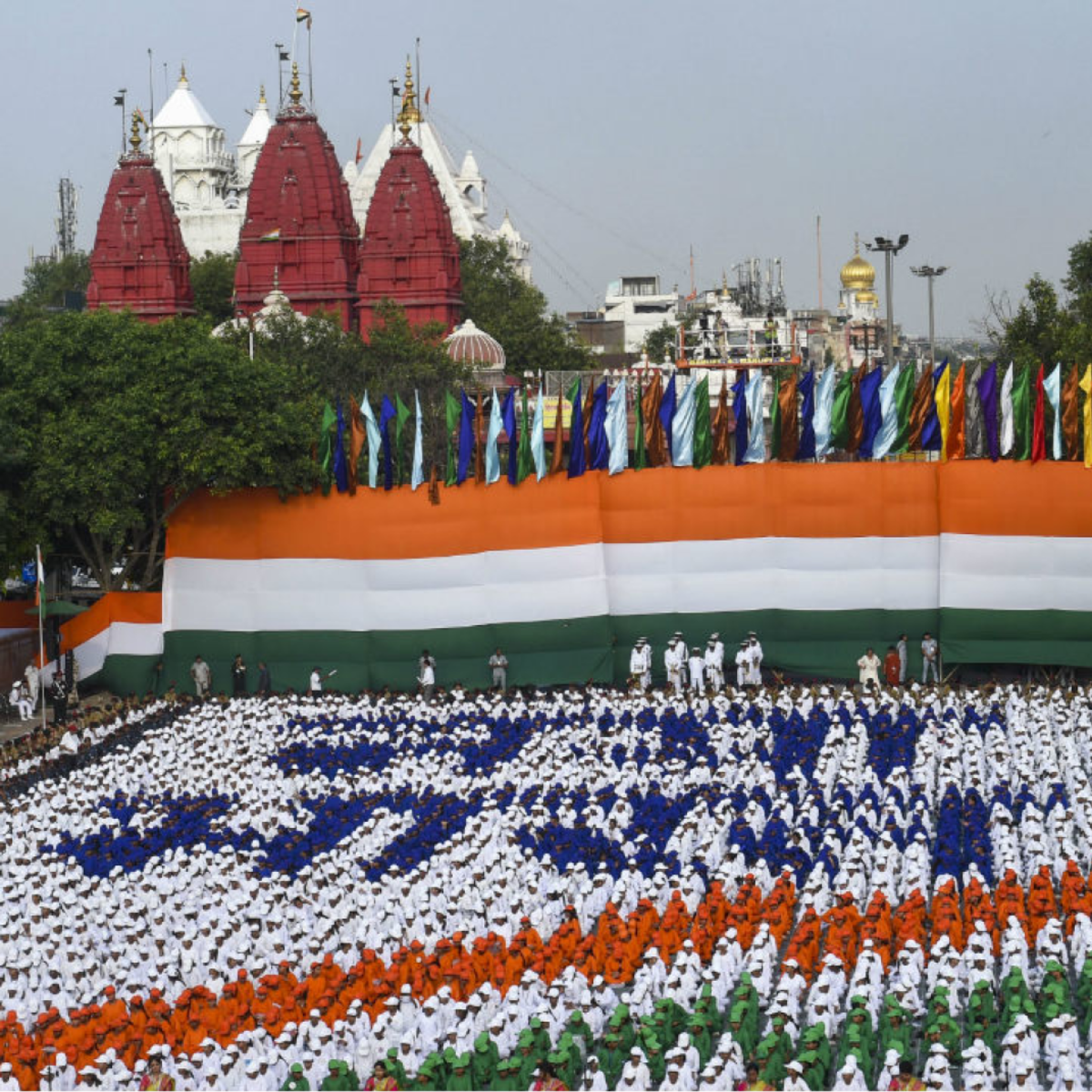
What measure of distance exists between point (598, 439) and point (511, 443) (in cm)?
145

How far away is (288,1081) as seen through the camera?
16750 millimetres

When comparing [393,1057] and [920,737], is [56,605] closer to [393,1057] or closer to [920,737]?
[920,737]

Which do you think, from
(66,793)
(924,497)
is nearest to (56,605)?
(66,793)

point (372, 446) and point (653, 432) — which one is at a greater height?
point (653, 432)

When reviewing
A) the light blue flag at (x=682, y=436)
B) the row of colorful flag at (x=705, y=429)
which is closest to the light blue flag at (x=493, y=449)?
the row of colorful flag at (x=705, y=429)

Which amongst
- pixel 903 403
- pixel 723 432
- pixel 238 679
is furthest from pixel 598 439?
pixel 238 679

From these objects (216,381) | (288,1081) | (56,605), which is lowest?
(288,1081)

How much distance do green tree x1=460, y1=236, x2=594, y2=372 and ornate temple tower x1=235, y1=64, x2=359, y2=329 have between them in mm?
7874

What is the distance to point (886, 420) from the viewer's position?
1305 inches

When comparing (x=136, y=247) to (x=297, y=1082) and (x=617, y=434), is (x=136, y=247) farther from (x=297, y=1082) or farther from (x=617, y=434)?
(x=297, y=1082)

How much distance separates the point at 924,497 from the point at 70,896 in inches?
630

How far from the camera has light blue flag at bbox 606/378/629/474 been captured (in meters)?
33.2

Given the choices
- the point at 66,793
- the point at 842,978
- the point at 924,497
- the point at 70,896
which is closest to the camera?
the point at 842,978

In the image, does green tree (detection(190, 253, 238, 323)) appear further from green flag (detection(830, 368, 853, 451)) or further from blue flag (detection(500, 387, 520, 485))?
green flag (detection(830, 368, 853, 451))
